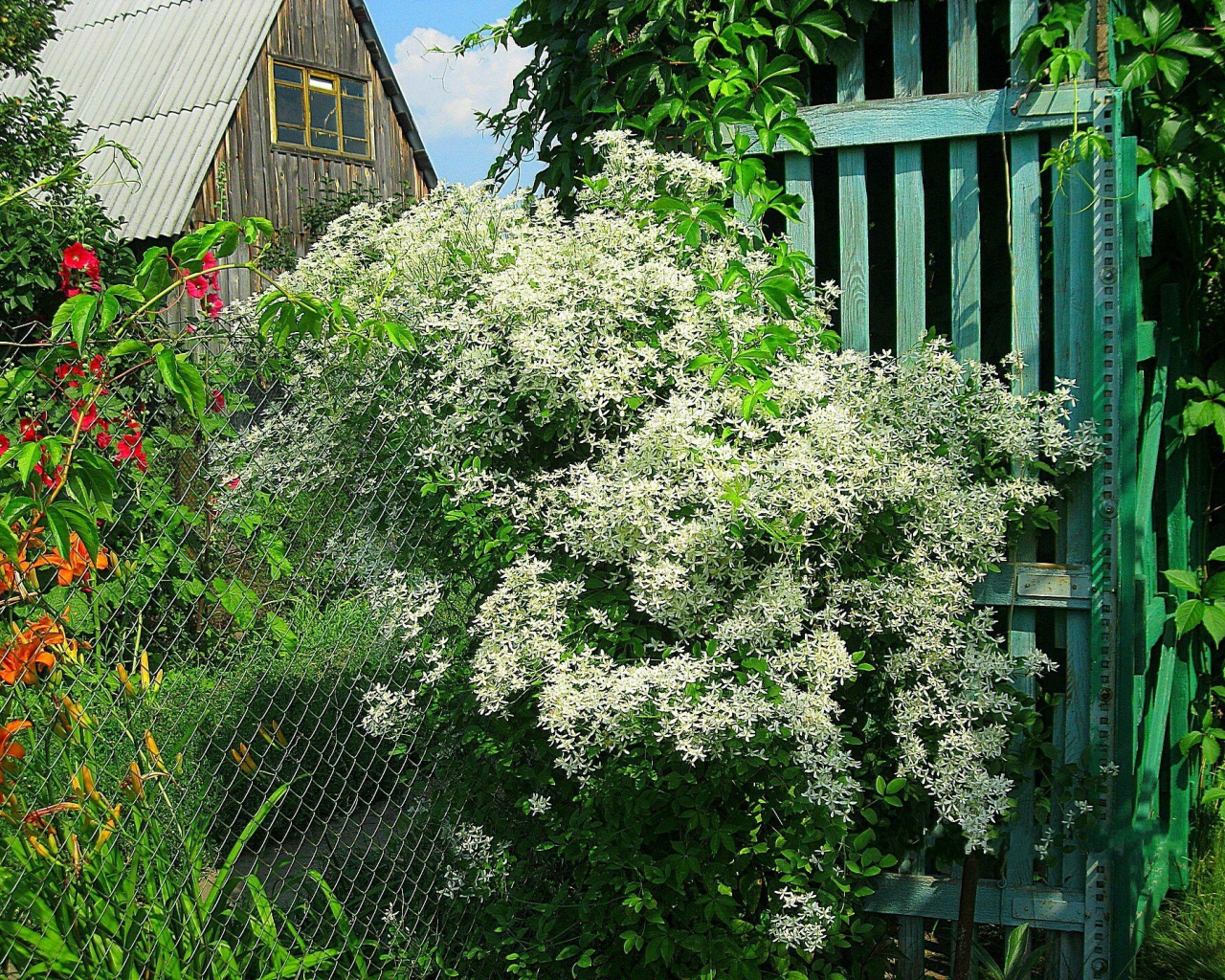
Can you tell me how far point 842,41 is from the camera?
117 inches

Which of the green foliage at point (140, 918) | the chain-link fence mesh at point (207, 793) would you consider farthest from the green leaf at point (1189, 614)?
the green foliage at point (140, 918)

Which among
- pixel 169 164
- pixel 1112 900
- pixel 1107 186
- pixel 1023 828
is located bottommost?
pixel 1112 900

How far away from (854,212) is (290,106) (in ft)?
36.3

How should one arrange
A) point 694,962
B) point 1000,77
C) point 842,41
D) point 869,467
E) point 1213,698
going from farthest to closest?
point 1213,698, point 1000,77, point 842,41, point 694,962, point 869,467

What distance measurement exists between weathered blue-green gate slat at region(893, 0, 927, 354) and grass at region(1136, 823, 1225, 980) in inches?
71.4

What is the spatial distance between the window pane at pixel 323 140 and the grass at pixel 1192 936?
39.5ft

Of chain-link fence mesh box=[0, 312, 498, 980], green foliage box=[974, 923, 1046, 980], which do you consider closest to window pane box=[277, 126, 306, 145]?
chain-link fence mesh box=[0, 312, 498, 980]

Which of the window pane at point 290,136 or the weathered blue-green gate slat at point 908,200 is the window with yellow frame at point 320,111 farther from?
the weathered blue-green gate slat at point 908,200

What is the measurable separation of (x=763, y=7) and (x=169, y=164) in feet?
33.4

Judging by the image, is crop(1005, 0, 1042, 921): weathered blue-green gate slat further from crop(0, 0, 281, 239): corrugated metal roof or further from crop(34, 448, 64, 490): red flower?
crop(0, 0, 281, 239): corrugated metal roof

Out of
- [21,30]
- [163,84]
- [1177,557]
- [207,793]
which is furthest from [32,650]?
[163,84]

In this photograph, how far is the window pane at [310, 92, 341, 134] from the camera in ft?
41.4

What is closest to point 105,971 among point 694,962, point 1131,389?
point 694,962

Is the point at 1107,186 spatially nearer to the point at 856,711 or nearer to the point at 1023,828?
the point at 856,711
